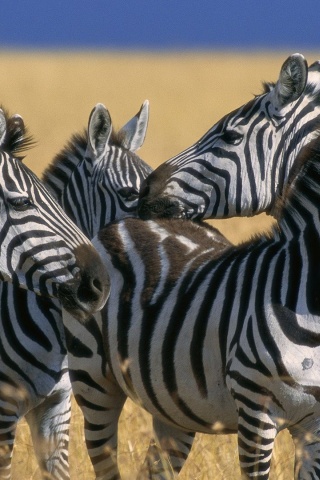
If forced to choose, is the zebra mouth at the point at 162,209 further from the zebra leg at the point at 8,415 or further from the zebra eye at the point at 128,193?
the zebra leg at the point at 8,415

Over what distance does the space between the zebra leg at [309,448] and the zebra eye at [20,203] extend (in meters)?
1.76

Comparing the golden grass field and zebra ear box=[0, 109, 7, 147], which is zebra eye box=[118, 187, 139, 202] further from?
zebra ear box=[0, 109, 7, 147]

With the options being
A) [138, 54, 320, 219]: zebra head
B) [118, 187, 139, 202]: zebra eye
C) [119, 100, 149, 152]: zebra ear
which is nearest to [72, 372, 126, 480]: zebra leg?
[138, 54, 320, 219]: zebra head

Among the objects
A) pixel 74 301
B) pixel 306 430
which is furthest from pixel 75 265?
pixel 306 430

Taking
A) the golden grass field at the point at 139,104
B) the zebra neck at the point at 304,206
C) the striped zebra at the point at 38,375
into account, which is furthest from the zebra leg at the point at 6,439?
the zebra neck at the point at 304,206

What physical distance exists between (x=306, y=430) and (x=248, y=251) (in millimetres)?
1020

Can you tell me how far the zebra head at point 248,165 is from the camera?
6555 millimetres

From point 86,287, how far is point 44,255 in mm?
277

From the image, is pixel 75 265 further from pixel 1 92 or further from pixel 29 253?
pixel 1 92

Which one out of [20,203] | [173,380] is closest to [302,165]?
[173,380]

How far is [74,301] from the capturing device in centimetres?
519

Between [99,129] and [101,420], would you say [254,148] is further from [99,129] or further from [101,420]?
[101,420]

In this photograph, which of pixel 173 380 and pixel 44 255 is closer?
pixel 44 255

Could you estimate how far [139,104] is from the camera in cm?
3478
